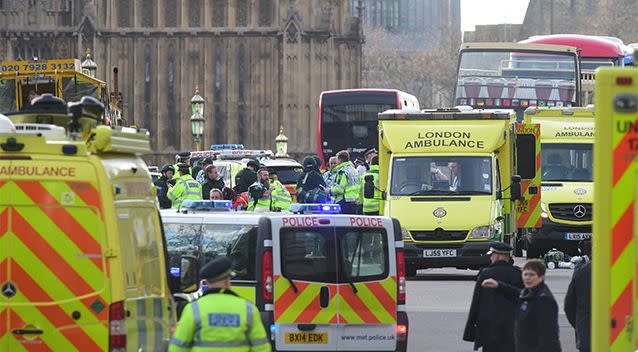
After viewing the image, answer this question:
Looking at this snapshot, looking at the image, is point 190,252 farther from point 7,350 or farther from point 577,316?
point 7,350

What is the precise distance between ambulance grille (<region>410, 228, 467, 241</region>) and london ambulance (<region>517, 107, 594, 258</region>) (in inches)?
194

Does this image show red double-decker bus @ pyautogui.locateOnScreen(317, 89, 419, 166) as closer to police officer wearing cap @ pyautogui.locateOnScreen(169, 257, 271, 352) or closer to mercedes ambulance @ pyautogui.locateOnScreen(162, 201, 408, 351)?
mercedes ambulance @ pyautogui.locateOnScreen(162, 201, 408, 351)

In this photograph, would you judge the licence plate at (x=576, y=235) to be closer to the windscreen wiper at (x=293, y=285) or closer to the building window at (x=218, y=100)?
the windscreen wiper at (x=293, y=285)

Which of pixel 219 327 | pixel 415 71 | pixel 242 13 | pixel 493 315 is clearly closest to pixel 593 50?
pixel 242 13

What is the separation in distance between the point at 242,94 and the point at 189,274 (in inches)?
2961

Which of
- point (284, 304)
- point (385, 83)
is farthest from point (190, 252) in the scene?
point (385, 83)

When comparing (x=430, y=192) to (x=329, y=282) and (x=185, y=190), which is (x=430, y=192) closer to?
(x=185, y=190)

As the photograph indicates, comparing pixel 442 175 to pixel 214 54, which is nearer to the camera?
pixel 442 175

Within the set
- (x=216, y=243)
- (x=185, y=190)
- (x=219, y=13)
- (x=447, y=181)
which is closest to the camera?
(x=216, y=243)

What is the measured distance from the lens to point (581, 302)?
43.7 feet

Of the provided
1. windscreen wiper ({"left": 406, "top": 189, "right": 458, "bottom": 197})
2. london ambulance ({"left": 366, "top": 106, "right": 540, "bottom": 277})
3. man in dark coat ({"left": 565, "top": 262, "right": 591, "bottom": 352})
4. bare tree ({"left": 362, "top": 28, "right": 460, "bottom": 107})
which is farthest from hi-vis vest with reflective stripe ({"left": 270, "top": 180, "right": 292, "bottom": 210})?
bare tree ({"left": 362, "top": 28, "right": 460, "bottom": 107})

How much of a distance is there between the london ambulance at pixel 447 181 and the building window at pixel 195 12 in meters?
60.2

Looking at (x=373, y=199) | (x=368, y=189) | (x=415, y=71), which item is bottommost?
(x=415, y=71)

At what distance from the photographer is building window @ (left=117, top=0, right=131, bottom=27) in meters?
85.8
